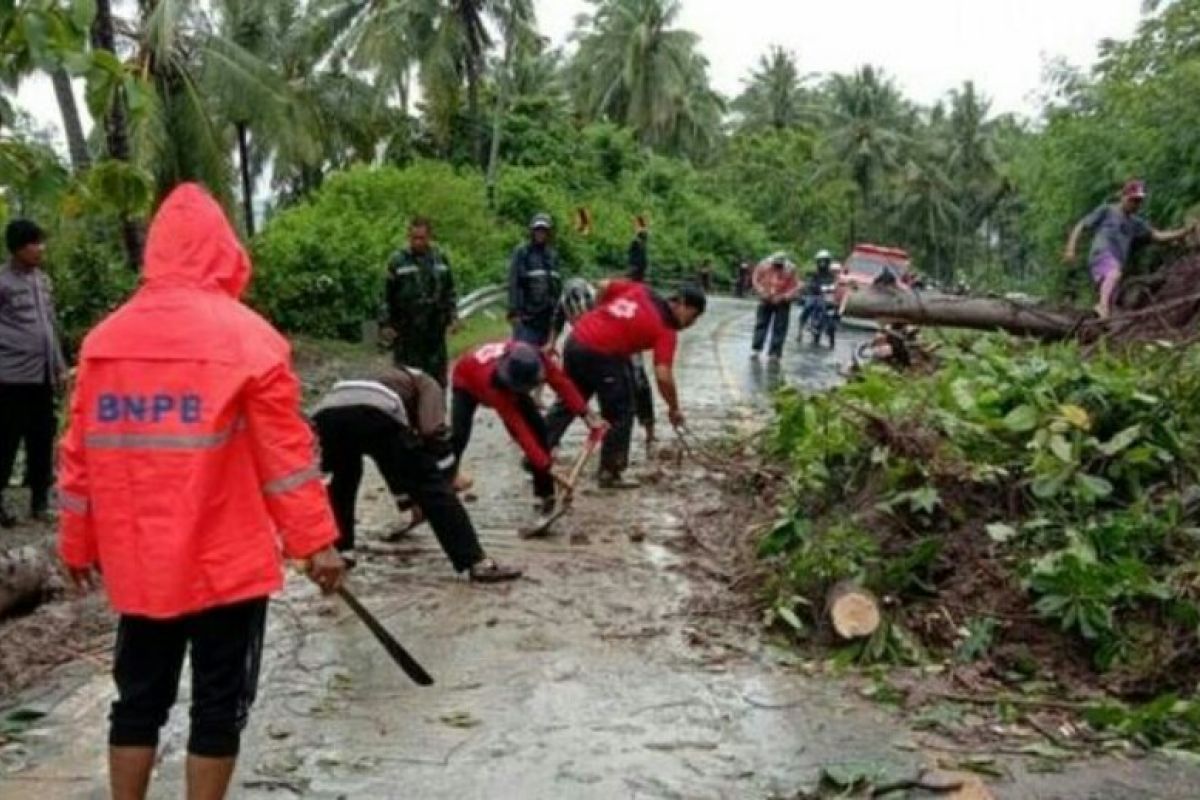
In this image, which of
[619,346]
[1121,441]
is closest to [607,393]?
[619,346]

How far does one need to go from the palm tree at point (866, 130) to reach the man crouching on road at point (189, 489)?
59.2 m

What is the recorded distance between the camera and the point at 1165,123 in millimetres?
12508

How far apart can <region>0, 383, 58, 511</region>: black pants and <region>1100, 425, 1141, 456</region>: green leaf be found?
225 inches

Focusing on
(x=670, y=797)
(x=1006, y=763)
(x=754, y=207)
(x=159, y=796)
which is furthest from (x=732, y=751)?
(x=754, y=207)

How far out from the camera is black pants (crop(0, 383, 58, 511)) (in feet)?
24.9

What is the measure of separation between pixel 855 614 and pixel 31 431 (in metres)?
4.87

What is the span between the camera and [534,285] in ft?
38.9

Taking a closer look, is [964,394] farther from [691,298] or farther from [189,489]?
[189,489]

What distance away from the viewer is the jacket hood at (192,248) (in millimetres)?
3648

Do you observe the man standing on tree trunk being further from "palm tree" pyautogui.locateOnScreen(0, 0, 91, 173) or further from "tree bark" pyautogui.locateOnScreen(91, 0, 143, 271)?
"tree bark" pyautogui.locateOnScreen(91, 0, 143, 271)

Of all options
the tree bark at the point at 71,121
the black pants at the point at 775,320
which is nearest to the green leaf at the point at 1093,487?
the black pants at the point at 775,320

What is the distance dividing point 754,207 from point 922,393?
49996mm

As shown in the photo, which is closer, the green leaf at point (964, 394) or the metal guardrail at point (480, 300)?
the green leaf at point (964, 394)

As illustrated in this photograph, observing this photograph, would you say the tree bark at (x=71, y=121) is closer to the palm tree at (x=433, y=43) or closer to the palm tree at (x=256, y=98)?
the palm tree at (x=256, y=98)
